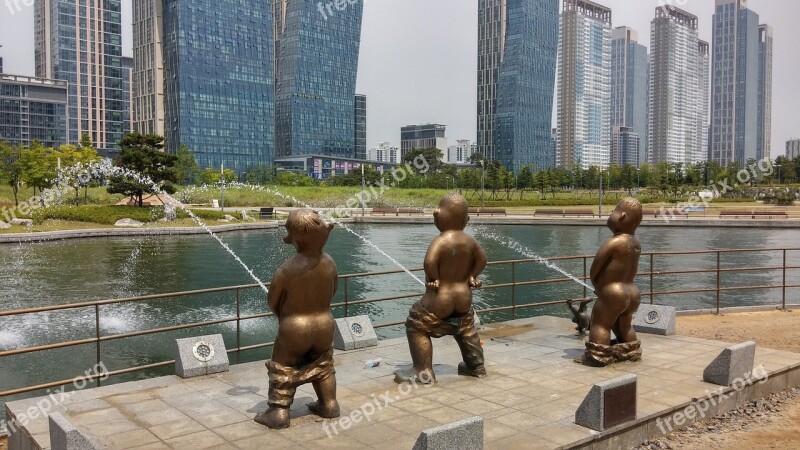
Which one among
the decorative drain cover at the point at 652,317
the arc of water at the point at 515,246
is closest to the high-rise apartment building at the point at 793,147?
the arc of water at the point at 515,246

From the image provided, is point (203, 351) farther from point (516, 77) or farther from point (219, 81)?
point (516, 77)

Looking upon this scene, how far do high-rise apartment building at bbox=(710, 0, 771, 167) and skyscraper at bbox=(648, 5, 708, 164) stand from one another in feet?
37.5

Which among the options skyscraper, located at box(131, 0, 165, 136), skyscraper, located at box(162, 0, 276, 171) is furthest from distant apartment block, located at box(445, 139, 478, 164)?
skyscraper, located at box(131, 0, 165, 136)

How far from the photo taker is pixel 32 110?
3944 inches

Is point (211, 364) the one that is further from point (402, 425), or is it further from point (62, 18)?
point (62, 18)

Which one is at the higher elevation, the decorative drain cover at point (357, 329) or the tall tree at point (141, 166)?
the tall tree at point (141, 166)

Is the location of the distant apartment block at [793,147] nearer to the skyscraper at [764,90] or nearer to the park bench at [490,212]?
the skyscraper at [764,90]

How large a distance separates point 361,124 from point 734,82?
8191cm

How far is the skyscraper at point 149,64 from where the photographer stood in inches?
3912

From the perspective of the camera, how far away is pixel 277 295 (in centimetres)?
589

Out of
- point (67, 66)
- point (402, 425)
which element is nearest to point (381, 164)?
point (67, 66)

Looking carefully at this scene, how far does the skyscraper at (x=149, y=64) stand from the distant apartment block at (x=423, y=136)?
5324 cm

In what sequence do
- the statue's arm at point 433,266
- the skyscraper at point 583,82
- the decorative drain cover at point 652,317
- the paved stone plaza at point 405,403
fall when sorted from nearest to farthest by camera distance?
the paved stone plaza at point 405,403 → the statue's arm at point 433,266 → the decorative drain cover at point 652,317 → the skyscraper at point 583,82

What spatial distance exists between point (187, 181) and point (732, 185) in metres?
70.4
